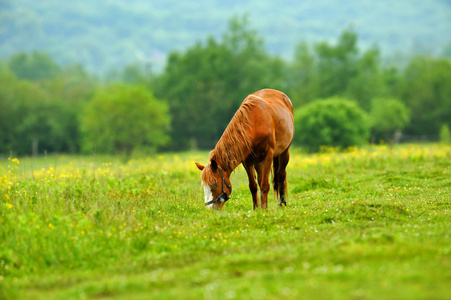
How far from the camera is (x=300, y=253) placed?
22.7 feet

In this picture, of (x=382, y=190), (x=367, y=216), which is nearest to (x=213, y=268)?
(x=367, y=216)

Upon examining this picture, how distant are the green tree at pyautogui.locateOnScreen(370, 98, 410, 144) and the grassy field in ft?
159

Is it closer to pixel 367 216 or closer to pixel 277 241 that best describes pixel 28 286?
pixel 277 241

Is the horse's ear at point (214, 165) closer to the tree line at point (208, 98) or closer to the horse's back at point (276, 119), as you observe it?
the horse's back at point (276, 119)

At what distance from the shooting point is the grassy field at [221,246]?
18.3ft

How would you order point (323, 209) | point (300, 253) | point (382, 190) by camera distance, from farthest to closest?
point (382, 190) → point (323, 209) → point (300, 253)

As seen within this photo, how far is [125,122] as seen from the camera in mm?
51219

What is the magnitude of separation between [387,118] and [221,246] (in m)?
55.5

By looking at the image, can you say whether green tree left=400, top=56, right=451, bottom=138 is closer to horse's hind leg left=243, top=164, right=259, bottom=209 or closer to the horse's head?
horse's hind leg left=243, top=164, right=259, bottom=209

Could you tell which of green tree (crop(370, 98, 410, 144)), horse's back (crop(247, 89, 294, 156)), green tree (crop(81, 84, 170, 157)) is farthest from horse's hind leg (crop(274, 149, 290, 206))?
green tree (crop(370, 98, 410, 144))

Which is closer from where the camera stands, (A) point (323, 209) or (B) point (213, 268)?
(B) point (213, 268)

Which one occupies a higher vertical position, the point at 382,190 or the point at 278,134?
the point at 278,134

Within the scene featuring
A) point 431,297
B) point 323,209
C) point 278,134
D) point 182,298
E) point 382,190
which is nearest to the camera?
point 431,297

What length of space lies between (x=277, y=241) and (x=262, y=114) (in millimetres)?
3406
